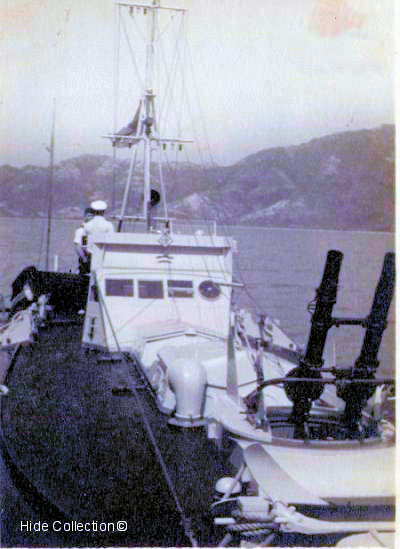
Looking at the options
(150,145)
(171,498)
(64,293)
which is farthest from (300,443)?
(64,293)

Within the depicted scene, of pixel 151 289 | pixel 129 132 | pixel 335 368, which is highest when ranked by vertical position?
pixel 129 132

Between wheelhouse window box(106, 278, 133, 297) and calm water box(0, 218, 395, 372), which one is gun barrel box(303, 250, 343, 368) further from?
calm water box(0, 218, 395, 372)

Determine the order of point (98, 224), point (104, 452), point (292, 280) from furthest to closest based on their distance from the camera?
1. point (292, 280)
2. point (98, 224)
3. point (104, 452)

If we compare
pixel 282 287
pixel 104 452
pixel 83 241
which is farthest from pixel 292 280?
pixel 104 452

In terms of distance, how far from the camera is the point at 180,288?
42.8ft

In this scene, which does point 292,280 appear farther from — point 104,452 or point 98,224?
point 104,452

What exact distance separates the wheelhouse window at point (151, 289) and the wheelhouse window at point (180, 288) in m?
0.22

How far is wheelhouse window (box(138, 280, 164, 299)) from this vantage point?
1281 cm

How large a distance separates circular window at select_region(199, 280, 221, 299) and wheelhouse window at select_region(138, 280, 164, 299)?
3.10 ft

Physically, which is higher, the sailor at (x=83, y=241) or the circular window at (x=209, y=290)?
the sailor at (x=83, y=241)

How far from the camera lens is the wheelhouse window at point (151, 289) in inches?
504

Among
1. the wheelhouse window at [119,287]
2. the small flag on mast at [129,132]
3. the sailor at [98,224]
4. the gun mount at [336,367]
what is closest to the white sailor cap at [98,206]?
the sailor at [98,224]

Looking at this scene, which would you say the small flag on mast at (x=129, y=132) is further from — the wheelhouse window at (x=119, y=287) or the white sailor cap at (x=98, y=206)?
the wheelhouse window at (x=119, y=287)

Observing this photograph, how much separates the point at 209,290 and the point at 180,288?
67cm
